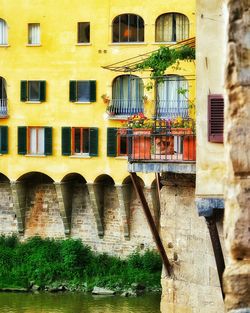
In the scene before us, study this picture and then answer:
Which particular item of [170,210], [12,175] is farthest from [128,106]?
[170,210]

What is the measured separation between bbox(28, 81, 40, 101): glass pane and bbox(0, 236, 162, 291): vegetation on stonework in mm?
4742

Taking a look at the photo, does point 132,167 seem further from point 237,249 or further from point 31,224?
point 31,224

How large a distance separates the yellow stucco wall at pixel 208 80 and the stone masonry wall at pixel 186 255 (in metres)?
1.92

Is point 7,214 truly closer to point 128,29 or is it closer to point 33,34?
point 33,34

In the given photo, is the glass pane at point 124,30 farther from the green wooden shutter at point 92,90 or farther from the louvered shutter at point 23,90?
the louvered shutter at point 23,90

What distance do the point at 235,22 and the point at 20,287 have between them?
33886mm

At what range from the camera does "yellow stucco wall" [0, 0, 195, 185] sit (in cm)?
3838

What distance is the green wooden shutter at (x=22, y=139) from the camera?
39875 mm

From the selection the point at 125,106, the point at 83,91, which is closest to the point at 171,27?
the point at 125,106

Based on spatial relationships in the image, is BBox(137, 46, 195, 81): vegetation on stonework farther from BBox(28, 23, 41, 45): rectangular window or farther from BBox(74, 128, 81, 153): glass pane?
BBox(28, 23, 41, 45): rectangular window

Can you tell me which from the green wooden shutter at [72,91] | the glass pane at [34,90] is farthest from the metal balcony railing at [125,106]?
the glass pane at [34,90]

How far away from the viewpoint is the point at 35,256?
Result: 39.4m

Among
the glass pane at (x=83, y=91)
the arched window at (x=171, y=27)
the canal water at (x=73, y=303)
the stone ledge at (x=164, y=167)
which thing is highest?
the arched window at (x=171, y=27)

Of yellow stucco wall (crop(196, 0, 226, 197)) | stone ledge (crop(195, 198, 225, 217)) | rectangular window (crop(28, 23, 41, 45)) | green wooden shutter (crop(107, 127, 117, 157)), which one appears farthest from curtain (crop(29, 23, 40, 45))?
stone ledge (crop(195, 198, 225, 217))
